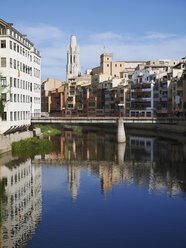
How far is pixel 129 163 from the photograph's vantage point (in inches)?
2334

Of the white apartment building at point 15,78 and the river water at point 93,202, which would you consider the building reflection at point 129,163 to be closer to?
the river water at point 93,202

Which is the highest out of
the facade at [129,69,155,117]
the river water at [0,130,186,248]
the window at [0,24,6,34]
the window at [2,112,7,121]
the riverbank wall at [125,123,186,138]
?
the window at [0,24,6,34]

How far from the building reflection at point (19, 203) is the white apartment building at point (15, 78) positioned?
1868cm

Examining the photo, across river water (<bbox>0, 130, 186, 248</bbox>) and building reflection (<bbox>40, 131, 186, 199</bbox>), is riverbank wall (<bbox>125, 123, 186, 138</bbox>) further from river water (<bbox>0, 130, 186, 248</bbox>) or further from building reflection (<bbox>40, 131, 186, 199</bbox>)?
river water (<bbox>0, 130, 186, 248</bbox>)

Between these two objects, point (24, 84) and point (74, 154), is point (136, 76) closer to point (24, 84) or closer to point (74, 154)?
point (24, 84)

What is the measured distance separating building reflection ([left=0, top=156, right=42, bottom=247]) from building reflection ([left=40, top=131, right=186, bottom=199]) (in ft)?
15.2

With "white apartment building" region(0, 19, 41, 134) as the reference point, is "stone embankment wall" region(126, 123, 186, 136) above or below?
below

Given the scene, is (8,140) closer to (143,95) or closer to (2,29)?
(2,29)

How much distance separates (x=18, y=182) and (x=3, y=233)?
1664 centimetres

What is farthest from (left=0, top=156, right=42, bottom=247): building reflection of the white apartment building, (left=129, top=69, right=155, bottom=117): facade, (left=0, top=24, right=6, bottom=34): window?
(left=129, top=69, right=155, bottom=117): facade

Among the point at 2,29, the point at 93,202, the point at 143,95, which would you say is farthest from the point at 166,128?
the point at 93,202

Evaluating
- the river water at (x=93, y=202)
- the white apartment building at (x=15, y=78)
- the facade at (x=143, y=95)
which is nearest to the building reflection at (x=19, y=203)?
the river water at (x=93, y=202)

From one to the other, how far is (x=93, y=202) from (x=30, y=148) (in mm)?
35410

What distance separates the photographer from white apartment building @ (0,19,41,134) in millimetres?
71125
